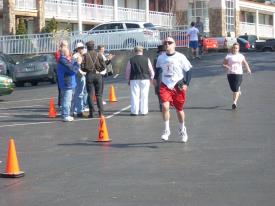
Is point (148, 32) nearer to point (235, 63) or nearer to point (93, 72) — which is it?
point (235, 63)

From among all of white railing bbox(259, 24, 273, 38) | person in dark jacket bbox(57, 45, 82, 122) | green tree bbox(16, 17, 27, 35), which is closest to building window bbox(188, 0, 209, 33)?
white railing bbox(259, 24, 273, 38)

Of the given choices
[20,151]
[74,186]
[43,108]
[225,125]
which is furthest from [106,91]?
[74,186]

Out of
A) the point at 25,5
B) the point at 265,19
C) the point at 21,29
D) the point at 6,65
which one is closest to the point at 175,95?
the point at 6,65

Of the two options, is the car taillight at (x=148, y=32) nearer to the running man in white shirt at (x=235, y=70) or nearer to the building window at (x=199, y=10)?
the running man in white shirt at (x=235, y=70)

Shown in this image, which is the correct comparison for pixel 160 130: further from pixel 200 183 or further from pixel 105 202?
pixel 105 202

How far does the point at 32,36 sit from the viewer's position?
37469 millimetres

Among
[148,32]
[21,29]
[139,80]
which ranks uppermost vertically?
[21,29]

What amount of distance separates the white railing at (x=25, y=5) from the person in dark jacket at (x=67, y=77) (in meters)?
26.0

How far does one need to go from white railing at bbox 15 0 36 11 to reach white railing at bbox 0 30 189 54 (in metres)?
3.34

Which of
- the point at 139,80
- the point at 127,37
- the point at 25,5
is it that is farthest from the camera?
the point at 25,5

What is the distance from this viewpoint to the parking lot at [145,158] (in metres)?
8.09

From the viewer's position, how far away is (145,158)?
10539mm

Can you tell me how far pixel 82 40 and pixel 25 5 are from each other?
25.8ft

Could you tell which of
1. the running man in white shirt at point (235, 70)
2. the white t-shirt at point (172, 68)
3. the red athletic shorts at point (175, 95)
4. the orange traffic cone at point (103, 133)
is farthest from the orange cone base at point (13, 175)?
the running man in white shirt at point (235, 70)
